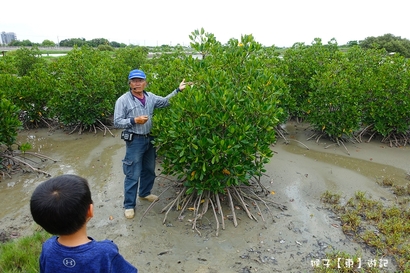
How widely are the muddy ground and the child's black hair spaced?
6.33 ft

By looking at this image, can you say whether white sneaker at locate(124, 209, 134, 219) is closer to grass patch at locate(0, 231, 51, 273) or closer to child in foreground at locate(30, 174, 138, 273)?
grass patch at locate(0, 231, 51, 273)

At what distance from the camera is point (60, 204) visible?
5.33 feet

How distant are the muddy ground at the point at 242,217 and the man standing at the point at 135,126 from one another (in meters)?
0.51

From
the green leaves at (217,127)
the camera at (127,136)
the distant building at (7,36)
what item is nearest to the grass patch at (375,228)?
the green leaves at (217,127)

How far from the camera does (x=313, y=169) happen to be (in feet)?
20.3

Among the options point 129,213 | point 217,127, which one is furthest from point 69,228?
point 129,213

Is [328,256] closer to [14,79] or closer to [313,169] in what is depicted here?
[313,169]

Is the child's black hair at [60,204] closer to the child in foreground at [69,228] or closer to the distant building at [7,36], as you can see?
the child in foreground at [69,228]

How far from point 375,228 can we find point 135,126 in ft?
11.1

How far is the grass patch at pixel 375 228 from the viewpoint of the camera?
11.1 feet

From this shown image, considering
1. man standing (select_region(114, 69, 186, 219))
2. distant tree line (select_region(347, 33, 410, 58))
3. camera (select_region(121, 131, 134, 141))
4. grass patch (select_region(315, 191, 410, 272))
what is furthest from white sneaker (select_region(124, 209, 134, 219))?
distant tree line (select_region(347, 33, 410, 58))

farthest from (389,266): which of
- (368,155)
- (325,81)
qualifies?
(325,81)

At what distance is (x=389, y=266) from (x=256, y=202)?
183 cm

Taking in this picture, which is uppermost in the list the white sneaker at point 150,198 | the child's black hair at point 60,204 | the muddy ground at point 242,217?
the child's black hair at point 60,204
